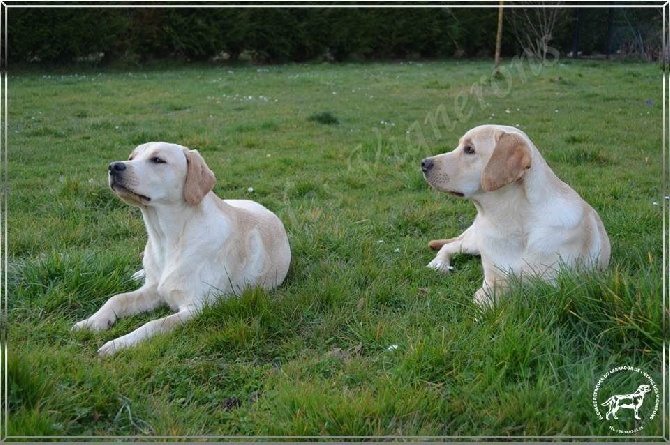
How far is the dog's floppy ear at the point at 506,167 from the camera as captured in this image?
13.9ft

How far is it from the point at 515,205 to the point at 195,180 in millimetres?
2138

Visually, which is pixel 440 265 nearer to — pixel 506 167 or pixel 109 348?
pixel 506 167

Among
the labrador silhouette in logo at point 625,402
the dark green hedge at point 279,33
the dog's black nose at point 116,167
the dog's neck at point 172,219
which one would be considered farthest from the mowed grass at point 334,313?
the dark green hedge at point 279,33

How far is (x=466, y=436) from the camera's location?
2.93m

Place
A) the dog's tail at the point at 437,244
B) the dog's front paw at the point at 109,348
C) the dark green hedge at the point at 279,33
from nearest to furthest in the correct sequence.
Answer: the dog's front paw at the point at 109,348 < the dog's tail at the point at 437,244 < the dark green hedge at the point at 279,33

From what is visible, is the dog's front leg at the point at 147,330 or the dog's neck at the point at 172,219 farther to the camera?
the dog's neck at the point at 172,219

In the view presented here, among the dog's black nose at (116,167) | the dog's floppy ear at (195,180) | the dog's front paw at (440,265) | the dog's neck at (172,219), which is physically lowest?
the dog's front paw at (440,265)

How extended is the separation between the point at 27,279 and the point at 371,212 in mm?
3353

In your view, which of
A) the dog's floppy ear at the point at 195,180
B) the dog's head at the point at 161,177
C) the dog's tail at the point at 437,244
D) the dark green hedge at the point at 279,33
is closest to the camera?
the dog's head at the point at 161,177

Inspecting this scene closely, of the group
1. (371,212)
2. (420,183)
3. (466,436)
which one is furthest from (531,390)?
(420,183)

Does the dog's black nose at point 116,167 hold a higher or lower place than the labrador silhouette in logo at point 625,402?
higher

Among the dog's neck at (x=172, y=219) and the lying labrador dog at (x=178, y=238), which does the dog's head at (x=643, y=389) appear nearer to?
the lying labrador dog at (x=178, y=238)

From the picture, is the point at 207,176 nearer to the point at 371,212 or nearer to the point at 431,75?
the point at 371,212

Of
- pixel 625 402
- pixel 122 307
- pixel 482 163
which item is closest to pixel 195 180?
pixel 122 307
